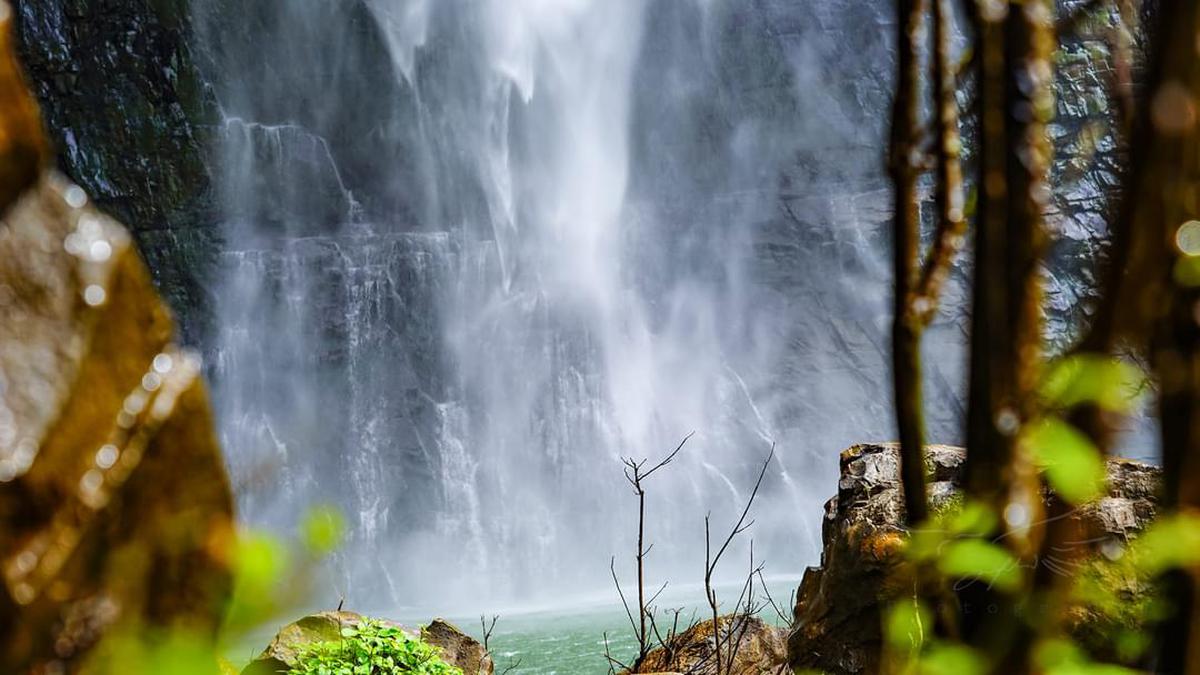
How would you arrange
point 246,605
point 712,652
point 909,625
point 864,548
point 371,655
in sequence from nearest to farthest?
point 246,605
point 909,625
point 864,548
point 371,655
point 712,652

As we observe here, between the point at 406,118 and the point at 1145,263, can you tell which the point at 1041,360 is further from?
the point at 406,118

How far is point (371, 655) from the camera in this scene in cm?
479

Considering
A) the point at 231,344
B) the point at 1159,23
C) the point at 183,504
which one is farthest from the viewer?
the point at 231,344

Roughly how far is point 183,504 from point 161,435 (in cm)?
6

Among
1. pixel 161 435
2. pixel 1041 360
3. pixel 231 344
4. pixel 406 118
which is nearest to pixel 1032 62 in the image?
pixel 1041 360

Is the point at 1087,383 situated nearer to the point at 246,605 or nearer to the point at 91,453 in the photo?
the point at 246,605

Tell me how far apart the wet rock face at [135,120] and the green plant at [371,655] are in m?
16.4

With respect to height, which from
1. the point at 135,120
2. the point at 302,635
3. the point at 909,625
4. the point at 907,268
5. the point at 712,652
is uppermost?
the point at 135,120

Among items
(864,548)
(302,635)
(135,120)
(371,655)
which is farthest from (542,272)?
(864,548)

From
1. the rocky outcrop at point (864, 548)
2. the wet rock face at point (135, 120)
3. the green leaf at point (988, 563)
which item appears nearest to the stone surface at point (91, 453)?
the green leaf at point (988, 563)

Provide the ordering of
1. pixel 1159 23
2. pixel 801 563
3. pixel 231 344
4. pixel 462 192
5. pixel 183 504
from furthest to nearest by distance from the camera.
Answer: pixel 462 192
pixel 231 344
pixel 801 563
pixel 183 504
pixel 1159 23

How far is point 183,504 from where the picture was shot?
0.83m

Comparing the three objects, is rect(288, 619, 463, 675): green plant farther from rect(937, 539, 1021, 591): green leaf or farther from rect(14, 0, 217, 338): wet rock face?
rect(14, 0, 217, 338): wet rock face

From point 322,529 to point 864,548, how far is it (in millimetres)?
2741
